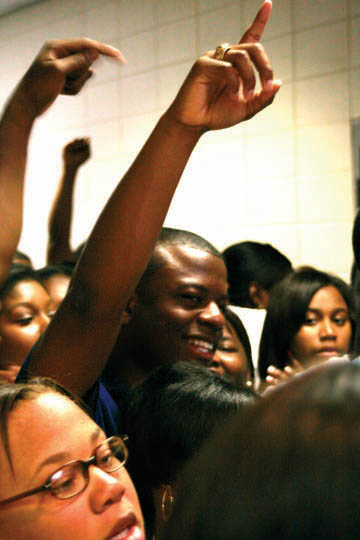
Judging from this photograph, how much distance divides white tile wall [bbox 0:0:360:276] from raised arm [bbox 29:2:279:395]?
2172 millimetres

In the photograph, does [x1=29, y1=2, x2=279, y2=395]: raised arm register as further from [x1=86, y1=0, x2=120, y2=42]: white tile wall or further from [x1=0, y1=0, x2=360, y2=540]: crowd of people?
[x1=86, y1=0, x2=120, y2=42]: white tile wall

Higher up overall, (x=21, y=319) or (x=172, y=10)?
(x=172, y=10)

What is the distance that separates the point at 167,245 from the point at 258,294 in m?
1.39

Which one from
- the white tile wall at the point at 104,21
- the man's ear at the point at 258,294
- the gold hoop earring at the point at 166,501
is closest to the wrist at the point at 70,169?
the man's ear at the point at 258,294

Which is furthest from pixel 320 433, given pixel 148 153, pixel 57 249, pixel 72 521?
pixel 57 249

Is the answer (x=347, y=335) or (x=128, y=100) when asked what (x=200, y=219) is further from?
(x=347, y=335)

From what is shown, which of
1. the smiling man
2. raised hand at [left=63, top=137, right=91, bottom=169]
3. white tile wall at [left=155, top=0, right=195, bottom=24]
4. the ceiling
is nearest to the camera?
the smiling man

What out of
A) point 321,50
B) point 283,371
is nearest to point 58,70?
point 283,371

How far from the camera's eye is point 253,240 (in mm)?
3230

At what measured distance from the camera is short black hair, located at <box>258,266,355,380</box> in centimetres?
215

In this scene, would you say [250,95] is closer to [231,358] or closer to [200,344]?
[200,344]

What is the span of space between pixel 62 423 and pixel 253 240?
248 centimetres

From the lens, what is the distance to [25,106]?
3.48 ft

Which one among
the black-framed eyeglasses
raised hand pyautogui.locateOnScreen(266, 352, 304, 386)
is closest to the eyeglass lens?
the black-framed eyeglasses
